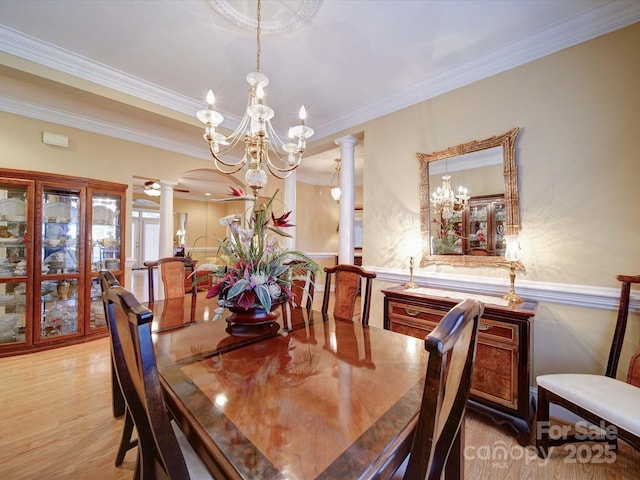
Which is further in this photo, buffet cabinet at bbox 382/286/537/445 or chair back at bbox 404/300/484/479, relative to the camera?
buffet cabinet at bbox 382/286/537/445

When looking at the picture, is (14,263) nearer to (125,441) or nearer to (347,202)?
(125,441)

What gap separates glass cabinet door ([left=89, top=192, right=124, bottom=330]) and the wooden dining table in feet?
8.13

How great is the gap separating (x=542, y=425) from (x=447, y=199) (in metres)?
1.69

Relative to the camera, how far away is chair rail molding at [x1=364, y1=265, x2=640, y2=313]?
1.62 metres

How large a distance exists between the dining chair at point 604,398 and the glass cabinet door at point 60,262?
14.0 feet

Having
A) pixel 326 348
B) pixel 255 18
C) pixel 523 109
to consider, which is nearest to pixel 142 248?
pixel 255 18

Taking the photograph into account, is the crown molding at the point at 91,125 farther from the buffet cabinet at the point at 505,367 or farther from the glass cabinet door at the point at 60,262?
the buffet cabinet at the point at 505,367

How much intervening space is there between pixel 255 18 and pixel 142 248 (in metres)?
9.56

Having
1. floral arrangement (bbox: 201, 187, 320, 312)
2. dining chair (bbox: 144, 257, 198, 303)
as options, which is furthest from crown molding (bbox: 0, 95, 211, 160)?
floral arrangement (bbox: 201, 187, 320, 312)

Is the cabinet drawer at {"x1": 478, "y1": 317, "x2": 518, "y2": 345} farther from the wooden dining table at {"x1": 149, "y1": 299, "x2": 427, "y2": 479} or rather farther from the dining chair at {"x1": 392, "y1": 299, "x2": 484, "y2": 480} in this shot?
the dining chair at {"x1": 392, "y1": 299, "x2": 484, "y2": 480}

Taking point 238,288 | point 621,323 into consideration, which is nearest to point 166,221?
point 238,288

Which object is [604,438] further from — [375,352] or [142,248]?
[142,248]

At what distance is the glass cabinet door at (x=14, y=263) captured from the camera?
8.55ft

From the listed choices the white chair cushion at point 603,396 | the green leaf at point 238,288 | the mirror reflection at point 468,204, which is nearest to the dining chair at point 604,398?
the white chair cushion at point 603,396
